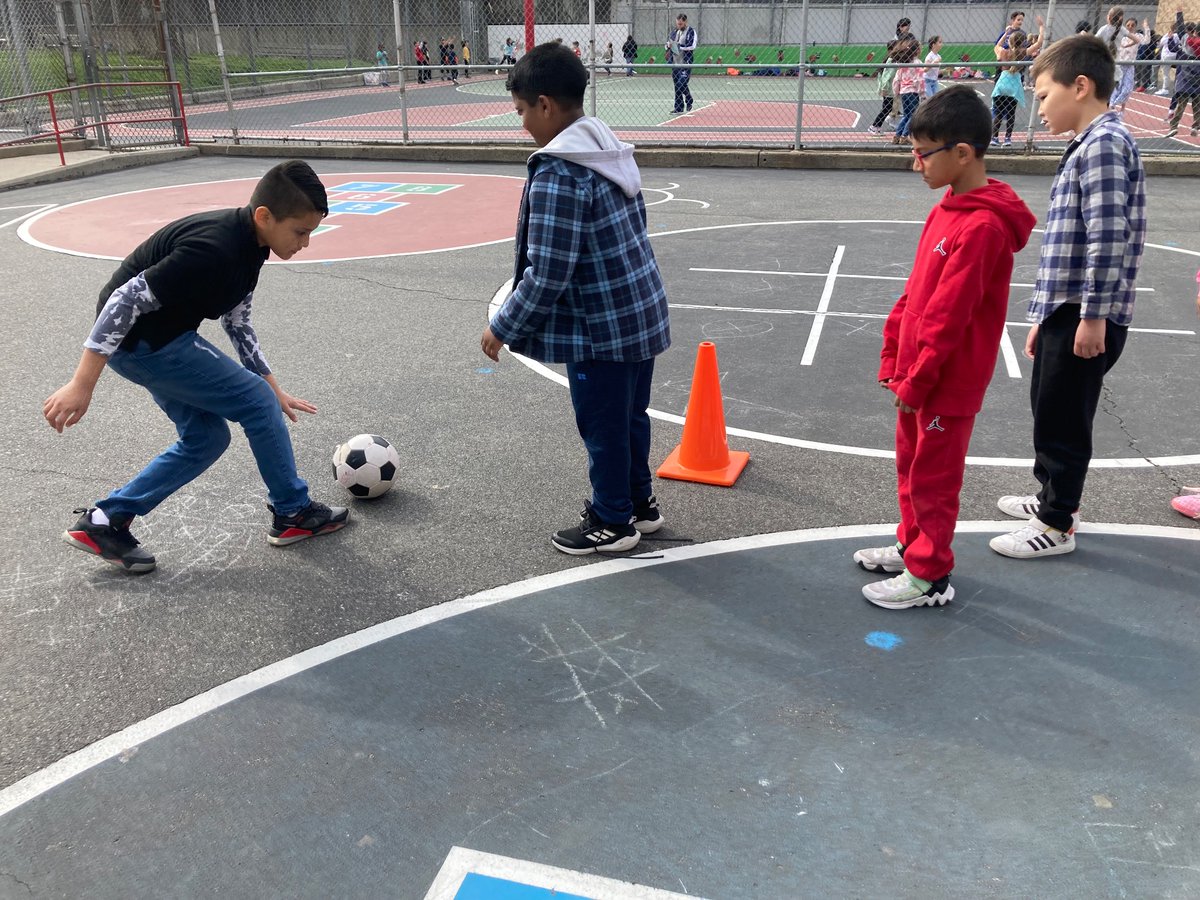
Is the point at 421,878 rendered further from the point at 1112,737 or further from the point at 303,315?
→ the point at 303,315

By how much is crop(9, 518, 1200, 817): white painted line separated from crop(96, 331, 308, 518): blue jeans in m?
0.99

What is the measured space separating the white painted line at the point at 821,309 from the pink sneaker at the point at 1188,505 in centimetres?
262

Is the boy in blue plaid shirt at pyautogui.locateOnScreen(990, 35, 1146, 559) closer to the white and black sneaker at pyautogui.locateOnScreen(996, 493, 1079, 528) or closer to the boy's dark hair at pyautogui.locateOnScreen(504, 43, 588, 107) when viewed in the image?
the white and black sneaker at pyautogui.locateOnScreen(996, 493, 1079, 528)

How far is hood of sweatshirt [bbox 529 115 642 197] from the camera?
3412mm

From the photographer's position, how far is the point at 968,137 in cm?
315

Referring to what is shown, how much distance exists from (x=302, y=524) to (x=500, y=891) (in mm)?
2294

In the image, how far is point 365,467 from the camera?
14.9 feet

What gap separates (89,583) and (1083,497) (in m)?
4.63

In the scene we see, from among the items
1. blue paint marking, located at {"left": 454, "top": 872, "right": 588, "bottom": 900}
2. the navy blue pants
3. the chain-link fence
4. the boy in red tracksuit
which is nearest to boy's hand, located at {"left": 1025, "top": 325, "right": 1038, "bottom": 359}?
the boy in red tracksuit

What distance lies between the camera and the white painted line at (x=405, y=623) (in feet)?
9.36

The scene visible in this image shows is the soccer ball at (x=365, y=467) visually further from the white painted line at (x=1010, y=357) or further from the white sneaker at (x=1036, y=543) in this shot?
the white painted line at (x=1010, y=357)

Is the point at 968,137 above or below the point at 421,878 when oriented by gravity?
above

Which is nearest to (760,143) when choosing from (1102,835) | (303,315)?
(303,315)

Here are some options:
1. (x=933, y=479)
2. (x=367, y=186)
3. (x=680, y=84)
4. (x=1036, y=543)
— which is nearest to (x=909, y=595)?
(x=933, y=479)
